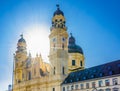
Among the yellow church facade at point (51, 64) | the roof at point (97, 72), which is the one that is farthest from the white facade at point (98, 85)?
the yellow church facade at point (51, 64)

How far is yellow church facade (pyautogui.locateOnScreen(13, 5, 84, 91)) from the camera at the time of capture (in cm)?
9769

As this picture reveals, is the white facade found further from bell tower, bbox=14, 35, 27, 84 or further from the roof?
bell tower, bbox=14, 35, 27, 84

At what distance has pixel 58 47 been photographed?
100 metres

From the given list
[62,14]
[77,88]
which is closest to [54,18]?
[62,14]

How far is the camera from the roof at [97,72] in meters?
81.1

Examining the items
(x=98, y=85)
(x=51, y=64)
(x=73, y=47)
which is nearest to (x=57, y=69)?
(x=51, y=64)

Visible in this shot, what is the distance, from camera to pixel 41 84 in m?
101

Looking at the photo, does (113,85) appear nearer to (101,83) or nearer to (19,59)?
(101,83)

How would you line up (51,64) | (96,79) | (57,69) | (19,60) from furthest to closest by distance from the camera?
(19,60) < (51,64) < (57,69) < (96,79)

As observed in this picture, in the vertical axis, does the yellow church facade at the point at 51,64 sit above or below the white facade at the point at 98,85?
above

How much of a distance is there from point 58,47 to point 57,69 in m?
8.50

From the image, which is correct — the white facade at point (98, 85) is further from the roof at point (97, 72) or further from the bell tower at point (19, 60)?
the bell tower at point (19, 60)

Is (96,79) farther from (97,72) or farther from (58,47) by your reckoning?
(58,47)

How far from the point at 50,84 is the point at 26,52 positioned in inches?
1086
